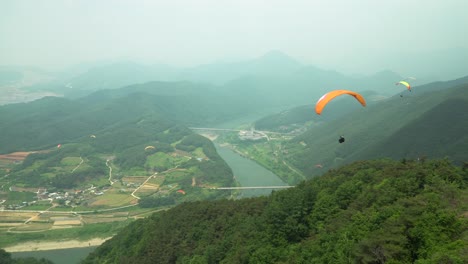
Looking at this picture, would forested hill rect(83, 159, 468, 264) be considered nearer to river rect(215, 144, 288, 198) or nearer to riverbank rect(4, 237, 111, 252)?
riverbank rect(4, 237, 111, 252)

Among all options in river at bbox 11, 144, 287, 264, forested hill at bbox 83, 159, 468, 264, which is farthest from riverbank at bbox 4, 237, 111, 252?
forested hill at bbox 83, 159, 468, 264

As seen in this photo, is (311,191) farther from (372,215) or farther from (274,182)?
(274,182)

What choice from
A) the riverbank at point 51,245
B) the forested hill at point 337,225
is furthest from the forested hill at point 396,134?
the riverbank at point 51,245

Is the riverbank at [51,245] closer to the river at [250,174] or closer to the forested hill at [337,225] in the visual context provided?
the forested hill at [337,225]

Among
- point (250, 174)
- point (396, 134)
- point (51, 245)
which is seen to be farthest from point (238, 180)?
point (51, 245)

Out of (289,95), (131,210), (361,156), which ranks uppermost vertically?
(289,95)

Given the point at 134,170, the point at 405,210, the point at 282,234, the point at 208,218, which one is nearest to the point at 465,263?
the point at 405,210
